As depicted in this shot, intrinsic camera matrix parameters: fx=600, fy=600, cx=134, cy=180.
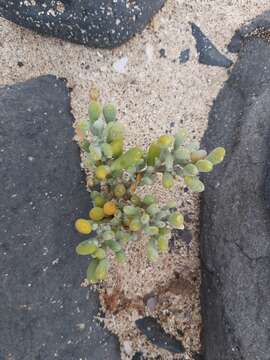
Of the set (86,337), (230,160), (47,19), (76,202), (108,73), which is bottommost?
(86,337)

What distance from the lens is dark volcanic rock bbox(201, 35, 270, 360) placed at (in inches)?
79.7

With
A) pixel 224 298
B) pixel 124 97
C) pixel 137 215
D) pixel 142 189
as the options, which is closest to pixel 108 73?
pixel 124 97

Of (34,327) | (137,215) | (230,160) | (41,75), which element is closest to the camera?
(137,215)

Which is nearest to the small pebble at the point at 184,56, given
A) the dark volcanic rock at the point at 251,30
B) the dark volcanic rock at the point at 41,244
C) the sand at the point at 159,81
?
the sand at the point at 159,81

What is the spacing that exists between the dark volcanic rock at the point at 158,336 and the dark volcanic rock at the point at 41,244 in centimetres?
12

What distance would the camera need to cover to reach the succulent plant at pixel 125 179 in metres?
1.83

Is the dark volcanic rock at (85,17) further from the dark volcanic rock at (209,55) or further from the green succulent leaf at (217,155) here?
the green succulent leaf at (217,155)

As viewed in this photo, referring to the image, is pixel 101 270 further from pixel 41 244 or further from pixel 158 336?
pixel 158 336

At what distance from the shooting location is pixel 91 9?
90.1 inches

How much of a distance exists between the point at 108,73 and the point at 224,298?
3.31 ft

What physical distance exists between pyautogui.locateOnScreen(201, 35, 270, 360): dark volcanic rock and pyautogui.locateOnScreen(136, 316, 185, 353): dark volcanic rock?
11 cm

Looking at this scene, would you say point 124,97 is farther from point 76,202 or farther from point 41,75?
point 76,202

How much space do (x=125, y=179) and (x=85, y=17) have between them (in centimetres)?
70

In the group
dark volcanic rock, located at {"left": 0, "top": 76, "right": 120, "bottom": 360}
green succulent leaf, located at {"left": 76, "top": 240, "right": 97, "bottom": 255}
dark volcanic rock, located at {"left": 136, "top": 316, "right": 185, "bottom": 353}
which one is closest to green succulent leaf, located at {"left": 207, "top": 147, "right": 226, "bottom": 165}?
green succulent leaf, located at {"left": 76, "top": 240, "right": 97, "bottom": 255}
